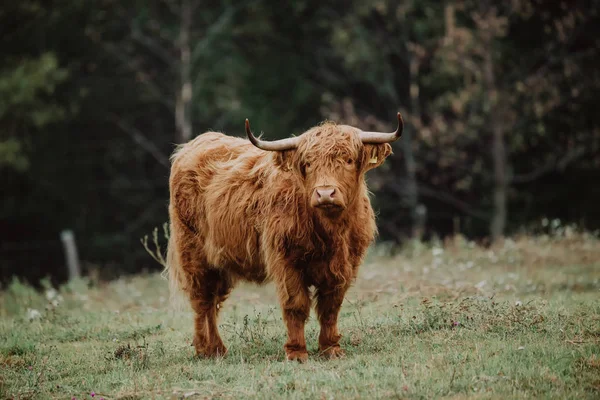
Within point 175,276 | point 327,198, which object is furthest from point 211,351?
point 327,198

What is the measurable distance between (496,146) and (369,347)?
13129 millimetres

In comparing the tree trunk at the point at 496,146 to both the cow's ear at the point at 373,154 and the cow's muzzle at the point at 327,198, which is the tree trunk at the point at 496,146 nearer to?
the cow's ear at the point at 373,154

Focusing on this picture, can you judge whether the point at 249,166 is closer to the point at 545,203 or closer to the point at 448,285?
the point at 448,285

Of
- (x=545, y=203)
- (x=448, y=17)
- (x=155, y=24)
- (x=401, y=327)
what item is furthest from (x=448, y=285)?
(x=155, y=24)

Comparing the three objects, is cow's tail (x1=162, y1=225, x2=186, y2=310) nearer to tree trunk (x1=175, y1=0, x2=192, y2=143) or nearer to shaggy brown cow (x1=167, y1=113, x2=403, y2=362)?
shaggy brown cow (x1=167, y1=113, x2=403, y2=362)

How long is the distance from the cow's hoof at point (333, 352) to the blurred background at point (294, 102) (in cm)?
1200

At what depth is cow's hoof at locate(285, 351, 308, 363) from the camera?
18.7ft

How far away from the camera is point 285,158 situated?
597 centimetres

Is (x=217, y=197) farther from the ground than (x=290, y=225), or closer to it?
farther from the ground

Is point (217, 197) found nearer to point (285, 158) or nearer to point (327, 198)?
point (285, 158)

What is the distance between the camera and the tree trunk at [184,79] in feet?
73.1

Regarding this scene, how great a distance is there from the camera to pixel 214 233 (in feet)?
21.3

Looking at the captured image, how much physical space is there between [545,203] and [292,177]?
17.4m

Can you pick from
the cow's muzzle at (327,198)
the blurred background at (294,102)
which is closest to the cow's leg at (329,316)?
the cow's muzzle at (327,198)
